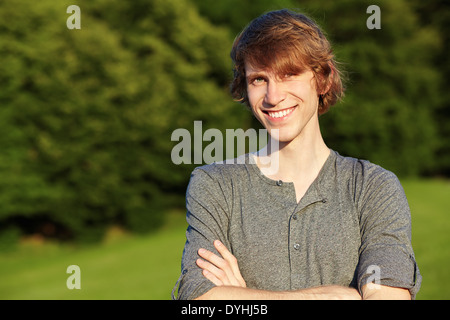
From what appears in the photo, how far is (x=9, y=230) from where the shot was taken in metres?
20.7

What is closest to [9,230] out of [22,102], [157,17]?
[22,102]

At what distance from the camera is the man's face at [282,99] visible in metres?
2.63

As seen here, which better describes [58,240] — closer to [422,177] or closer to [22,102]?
[22,102]

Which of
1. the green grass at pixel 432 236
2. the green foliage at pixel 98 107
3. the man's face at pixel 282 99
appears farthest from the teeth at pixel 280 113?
the green foliage at pixel 98 107

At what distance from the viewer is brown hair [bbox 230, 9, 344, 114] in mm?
2594

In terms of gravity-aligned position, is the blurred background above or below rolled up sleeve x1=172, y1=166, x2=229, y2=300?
above

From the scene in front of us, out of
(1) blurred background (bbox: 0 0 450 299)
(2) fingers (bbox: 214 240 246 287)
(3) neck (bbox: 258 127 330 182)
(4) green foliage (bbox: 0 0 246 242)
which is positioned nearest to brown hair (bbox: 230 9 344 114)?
(3) neck (bbox: 258 127 330 182)

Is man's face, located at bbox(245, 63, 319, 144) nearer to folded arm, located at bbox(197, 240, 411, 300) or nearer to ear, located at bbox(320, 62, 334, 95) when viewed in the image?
ear, located at bbox(320, 62, 334, 95)

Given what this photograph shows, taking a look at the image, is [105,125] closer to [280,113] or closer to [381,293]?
[280,113]

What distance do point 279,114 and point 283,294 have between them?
823mm

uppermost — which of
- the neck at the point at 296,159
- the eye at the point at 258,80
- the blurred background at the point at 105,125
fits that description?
the blurred background at the point at 105,125

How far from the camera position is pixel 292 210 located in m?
2.65

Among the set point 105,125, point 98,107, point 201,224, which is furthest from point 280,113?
point 105,125

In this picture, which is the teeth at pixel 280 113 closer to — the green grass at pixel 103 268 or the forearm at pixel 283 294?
the forearm at pixel 283 294
